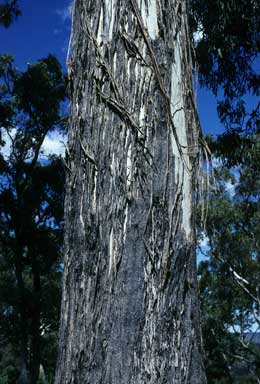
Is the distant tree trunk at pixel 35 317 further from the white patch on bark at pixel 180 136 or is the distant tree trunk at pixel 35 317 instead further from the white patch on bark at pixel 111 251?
the white patch on bark at pixel 111 251

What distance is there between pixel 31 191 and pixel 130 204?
1433 centimetres

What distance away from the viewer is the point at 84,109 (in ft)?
5.88

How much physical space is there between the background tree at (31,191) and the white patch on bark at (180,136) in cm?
1348

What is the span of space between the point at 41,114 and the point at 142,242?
14587 millimetres

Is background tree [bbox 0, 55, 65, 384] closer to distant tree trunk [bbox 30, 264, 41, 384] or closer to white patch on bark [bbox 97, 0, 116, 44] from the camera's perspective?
distant tree trunk [bbox 30, 264, 41, 384]

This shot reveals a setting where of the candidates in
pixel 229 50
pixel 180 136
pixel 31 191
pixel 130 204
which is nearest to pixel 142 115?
pixel 180 136

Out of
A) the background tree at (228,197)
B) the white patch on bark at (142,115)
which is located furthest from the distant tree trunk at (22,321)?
the white patch on bark at (142,115)

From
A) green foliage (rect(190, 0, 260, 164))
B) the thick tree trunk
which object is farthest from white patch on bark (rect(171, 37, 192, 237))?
green foliage (rect(190, 0, 260, 164))

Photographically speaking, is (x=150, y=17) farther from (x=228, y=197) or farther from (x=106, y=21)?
(x=228, y=197)

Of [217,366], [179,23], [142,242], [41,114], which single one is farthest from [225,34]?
[217,366]

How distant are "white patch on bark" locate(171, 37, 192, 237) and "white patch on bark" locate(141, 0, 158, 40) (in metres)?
0.10

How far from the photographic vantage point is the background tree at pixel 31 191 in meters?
15.4

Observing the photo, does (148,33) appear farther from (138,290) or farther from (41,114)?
(41,114)

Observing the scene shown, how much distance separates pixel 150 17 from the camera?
1.85 meters
